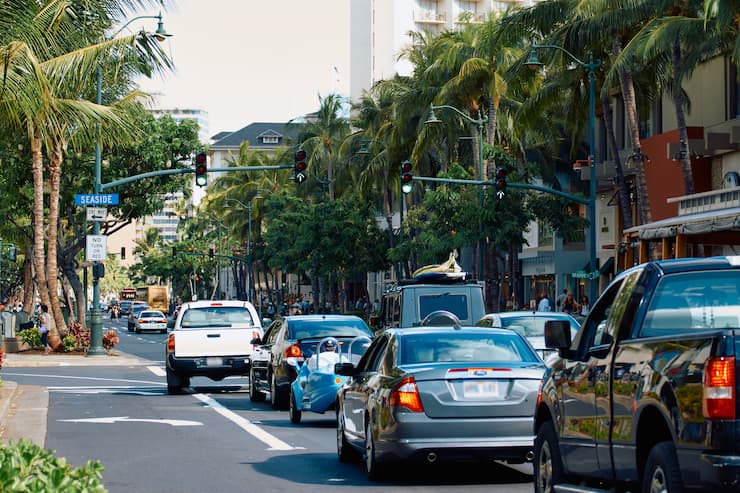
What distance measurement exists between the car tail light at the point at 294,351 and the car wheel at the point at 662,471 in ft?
46.0

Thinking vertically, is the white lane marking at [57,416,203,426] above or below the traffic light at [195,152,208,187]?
below

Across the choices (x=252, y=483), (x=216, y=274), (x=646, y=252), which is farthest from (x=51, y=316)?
(x=216, y=274)

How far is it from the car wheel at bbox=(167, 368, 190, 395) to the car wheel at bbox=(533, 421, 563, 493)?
1730 cm

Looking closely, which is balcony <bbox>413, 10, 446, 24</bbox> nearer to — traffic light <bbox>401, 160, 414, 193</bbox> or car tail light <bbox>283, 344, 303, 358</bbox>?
traffic light <bbox>401, 160, 414, 193</bbox>

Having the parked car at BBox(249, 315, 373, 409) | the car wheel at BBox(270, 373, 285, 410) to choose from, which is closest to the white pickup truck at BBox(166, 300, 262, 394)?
the parked car at BBox(249, 315, 373, 409)

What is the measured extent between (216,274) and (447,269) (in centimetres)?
12431

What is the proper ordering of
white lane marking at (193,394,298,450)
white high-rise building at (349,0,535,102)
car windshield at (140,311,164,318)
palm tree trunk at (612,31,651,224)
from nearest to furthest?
1. white lane marking at (193,394,298,450)
2. palm tree trunk at (612,31,651,224)
3. car windshield at (140,311,164,318)
4. white high-rise building at (349,0,535,102)

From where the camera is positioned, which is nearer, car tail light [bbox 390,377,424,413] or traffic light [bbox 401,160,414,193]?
car tail light [bbox 390,377,424,413]

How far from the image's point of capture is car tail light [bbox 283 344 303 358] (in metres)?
21.6

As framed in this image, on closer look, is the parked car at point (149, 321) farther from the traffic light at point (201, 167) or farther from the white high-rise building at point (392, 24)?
the traffic light at point (201, 167)

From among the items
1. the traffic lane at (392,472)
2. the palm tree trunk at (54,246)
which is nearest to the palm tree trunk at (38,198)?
the palm tree trunk at (54,246)

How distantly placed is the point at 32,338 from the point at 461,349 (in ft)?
119

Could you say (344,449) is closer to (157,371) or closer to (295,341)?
(295,341)

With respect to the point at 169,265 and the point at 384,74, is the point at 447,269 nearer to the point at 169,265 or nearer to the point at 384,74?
the point at 384,74
